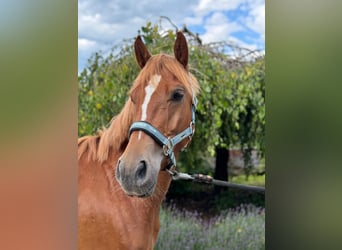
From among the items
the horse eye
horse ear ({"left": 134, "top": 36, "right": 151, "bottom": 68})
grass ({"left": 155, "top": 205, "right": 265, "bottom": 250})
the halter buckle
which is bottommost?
grass ({"left": 155, "top": 205, "right": 265, "bottom": 250})

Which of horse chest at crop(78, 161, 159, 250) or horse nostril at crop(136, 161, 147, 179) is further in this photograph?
horse chest at crop(78, 161, 159, 250)

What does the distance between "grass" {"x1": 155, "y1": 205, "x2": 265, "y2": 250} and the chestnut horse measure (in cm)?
17

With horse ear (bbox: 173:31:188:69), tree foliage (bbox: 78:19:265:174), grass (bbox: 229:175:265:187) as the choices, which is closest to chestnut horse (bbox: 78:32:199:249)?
horse ear (bbox: 173:31:188:69)

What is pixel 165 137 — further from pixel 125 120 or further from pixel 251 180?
pixel 251 180

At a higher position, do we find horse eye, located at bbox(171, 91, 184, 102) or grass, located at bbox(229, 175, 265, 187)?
horse eye, located at bbox(171, 91, 184, 102)

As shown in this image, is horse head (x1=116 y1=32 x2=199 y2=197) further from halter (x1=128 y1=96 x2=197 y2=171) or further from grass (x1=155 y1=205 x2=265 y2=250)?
grass (x1=155 y1=205 x2=265 y2=250)

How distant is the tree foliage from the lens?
7.77 feet

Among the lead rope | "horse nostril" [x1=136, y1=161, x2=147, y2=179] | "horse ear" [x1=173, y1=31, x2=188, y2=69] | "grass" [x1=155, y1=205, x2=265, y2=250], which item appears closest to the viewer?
"horse nostril" [x1=136, y1=161, x2=147, y2=179]

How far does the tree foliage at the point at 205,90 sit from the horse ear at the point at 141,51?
0.07m

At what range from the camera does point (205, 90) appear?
2.40 m

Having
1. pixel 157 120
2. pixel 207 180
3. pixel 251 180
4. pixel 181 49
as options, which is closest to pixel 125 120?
pixel 157 120

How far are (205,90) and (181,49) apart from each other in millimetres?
291
